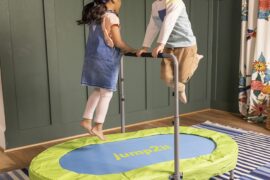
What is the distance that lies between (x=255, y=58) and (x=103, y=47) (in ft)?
7.64

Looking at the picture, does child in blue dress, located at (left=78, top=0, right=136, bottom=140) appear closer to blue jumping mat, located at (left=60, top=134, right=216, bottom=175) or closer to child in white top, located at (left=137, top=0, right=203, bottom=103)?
child in white top, located at (left=137, top=0, right=203, bottom=103)

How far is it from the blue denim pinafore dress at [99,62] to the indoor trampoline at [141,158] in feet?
0.87

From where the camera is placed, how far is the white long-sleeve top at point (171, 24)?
2070 mm

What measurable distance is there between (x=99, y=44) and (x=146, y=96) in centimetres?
188

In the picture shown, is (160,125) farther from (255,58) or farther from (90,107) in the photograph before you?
(90,107)

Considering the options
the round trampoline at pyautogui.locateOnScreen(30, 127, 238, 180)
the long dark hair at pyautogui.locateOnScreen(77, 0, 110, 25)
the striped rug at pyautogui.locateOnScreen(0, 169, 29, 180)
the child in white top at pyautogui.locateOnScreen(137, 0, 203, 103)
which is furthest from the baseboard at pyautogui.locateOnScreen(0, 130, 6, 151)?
the child in white top at pyautogui.locateOnScreen(137, 0, 203, 103)

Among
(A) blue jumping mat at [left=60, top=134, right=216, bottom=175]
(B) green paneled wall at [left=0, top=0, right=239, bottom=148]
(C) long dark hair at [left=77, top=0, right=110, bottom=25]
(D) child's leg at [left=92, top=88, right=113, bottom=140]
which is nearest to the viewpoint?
(A) blue jumping mat at [left=60, top=134, right=216, bottom=175]

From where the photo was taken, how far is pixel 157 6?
7.25ft

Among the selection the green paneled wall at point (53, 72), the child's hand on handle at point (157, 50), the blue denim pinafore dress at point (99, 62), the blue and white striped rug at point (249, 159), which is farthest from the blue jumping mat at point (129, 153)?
the green paneled wall at point (53, 72)

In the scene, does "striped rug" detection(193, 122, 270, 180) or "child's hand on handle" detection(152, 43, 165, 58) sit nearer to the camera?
"child's hand on handle" detection(152, 43, 165, 58)

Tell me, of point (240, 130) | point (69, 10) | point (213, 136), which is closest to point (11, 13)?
point (69, 10)

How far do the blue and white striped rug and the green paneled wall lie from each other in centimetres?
72

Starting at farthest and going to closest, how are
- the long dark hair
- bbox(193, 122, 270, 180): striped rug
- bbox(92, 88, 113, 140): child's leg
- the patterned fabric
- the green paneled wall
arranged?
the patterned fabric
the green paneled wall
bbox(193, 122, 270, 180): striped rug
bbox(92, 88, 113, 140): child's leg
the long dark hair

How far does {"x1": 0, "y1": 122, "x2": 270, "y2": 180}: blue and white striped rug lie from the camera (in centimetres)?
242
